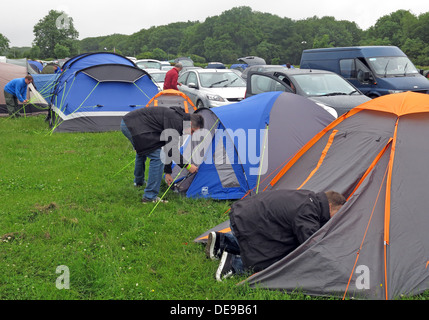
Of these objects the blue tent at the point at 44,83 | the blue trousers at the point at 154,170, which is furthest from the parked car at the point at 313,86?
the blue tent at the point at 44,83

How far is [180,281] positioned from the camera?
159 inches

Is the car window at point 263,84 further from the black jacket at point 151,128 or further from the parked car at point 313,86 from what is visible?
the black jacket at point 151,128

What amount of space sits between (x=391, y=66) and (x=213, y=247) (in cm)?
1053

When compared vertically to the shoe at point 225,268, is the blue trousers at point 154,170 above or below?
above

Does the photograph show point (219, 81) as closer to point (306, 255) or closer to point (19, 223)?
point (19, 223)

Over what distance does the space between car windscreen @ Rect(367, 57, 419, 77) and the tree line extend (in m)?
53.4

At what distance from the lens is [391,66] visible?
12523mm

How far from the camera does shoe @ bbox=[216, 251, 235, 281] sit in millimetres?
4039

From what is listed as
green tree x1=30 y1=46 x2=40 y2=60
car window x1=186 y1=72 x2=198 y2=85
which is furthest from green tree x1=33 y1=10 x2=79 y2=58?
car window x1=186 y1=72 x2=198 y2=85

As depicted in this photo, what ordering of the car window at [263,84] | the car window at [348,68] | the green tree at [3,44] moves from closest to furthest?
the car window at [263,84], the car window at [348,68], the green tree at [3,44]

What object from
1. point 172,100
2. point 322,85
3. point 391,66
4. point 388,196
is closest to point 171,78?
point 172,100

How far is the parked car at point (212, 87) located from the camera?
11.4 meters

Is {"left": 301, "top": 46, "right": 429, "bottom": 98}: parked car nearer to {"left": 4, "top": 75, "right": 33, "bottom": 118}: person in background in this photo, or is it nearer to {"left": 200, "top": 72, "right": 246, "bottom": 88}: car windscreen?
{"left": 200, "top": 72, "right": 246, "bottom": 88}: car windscreen
